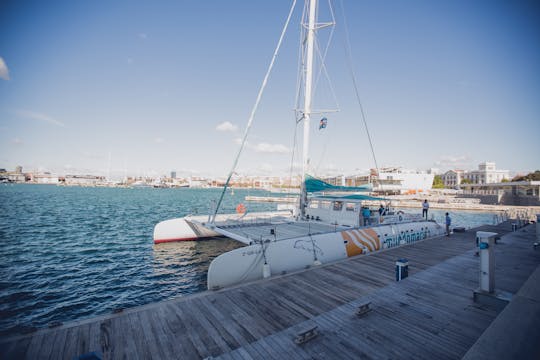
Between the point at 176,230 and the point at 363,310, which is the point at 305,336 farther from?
the point at 176,230

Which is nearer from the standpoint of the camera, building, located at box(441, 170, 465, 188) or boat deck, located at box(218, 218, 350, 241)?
boat deck, located at box(218, 218, 350, 241)

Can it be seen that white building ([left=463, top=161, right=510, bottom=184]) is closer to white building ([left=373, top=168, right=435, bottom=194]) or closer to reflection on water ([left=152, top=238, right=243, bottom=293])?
white building ([left=373, top=168, right=435, bottom=194])

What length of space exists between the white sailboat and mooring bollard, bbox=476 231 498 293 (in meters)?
5.12

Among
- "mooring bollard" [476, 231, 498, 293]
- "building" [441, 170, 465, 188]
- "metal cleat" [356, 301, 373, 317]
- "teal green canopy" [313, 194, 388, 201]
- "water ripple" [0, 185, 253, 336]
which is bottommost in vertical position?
"water ripple" [0, 185, 253, 336]

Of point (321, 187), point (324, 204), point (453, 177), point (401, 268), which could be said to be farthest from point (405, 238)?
point (453, 177)

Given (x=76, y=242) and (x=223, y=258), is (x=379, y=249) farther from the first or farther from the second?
(x=76, y=242)

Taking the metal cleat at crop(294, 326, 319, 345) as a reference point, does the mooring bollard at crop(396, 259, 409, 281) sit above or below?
above

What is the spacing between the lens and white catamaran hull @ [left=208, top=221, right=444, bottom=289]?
308 inches

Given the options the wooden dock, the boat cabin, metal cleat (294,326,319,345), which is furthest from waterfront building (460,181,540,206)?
metal cleat (294,326,319,345)

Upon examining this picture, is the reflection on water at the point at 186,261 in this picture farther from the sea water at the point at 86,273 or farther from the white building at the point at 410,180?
the white building at the point at 410,180

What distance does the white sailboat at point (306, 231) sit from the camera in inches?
331

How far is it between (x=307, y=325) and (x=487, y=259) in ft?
14.6

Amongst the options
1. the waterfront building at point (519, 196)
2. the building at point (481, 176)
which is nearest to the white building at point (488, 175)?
the building at point (481, 176)

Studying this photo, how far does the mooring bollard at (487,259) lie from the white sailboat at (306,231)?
16.8 feet
